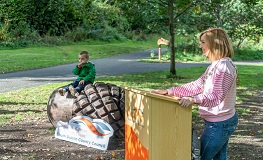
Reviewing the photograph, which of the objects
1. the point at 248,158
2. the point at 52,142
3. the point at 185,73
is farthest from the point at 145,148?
the point at 185,73

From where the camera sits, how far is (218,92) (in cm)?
352

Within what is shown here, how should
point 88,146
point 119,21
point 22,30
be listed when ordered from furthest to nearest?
point 119,21, point 22,30, point 88,146

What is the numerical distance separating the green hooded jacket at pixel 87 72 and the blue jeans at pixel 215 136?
189 inches

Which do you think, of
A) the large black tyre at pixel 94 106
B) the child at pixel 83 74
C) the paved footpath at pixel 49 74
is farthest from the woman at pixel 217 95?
the paved footpath at pixel 49 74

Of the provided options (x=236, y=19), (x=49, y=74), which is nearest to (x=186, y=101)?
(x=49, y=74)

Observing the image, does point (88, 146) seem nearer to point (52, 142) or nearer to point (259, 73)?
point (52, 142)

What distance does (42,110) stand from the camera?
9.66 meters

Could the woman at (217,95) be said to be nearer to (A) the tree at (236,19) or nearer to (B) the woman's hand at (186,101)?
(B) the woman's hand at (186,101)

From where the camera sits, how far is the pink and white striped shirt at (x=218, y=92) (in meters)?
3.53

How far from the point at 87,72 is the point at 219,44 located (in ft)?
16.8

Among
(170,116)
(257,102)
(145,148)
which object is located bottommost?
(257,102)

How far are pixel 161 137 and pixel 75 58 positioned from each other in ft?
66.8

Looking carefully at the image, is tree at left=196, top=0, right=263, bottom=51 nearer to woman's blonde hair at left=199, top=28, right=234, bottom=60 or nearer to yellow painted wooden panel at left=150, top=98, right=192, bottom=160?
woman's blonde hair at left=199, top=28, right=234, bottom=60

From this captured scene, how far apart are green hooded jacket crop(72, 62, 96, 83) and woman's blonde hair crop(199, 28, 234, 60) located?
4876 millimetres
